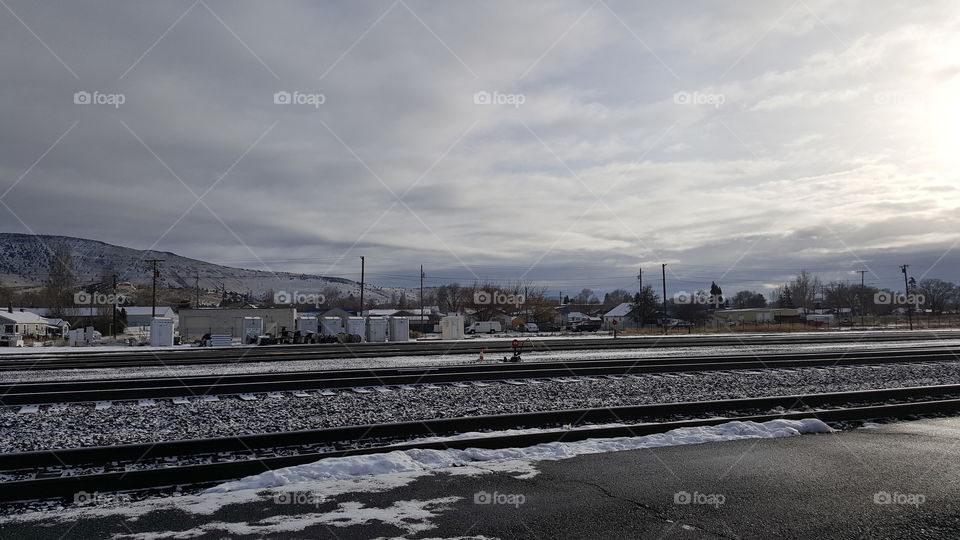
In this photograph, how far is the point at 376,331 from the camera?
45531mm

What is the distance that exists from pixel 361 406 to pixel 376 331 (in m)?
33.4

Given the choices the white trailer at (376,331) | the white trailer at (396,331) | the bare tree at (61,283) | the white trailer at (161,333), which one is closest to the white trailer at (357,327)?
the white trailer at (376,331)

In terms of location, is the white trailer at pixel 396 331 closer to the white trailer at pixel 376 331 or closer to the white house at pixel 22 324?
the white trailer at pixel 376 331

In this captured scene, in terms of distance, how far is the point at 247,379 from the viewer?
53.5ft

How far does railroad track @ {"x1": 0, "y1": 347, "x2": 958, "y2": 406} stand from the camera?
1362cm

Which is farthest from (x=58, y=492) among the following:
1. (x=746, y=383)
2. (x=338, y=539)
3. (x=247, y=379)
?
(x=746, y=383)

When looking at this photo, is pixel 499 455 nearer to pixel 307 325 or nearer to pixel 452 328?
pixel 452 328

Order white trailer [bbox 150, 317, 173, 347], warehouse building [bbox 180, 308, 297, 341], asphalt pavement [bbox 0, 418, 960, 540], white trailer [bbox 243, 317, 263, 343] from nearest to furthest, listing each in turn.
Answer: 1. asphalt pavement [bbox 0, 418, 960, 540]
2. white trailer [bbox 150, 317, 173, 347]
3. white trailer [bbox 243, 317, 263, 343]
4. warehouse building [bbox 180, 308, 297, 341]

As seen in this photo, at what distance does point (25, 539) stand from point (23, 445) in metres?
5.09

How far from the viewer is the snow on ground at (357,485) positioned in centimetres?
558

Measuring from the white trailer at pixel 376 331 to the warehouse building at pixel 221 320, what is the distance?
14.7 meters

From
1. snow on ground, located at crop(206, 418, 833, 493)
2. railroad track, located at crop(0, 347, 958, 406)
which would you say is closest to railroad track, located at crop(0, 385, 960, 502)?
snow on ground, located at crop(206, 418, 833, 493)

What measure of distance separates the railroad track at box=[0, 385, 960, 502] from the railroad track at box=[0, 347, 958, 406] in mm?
5784

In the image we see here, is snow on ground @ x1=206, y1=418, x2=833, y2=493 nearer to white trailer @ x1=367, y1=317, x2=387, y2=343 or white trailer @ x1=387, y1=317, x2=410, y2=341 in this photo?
white trailer @ x1=367, y1=317, x2=387, y2=343
